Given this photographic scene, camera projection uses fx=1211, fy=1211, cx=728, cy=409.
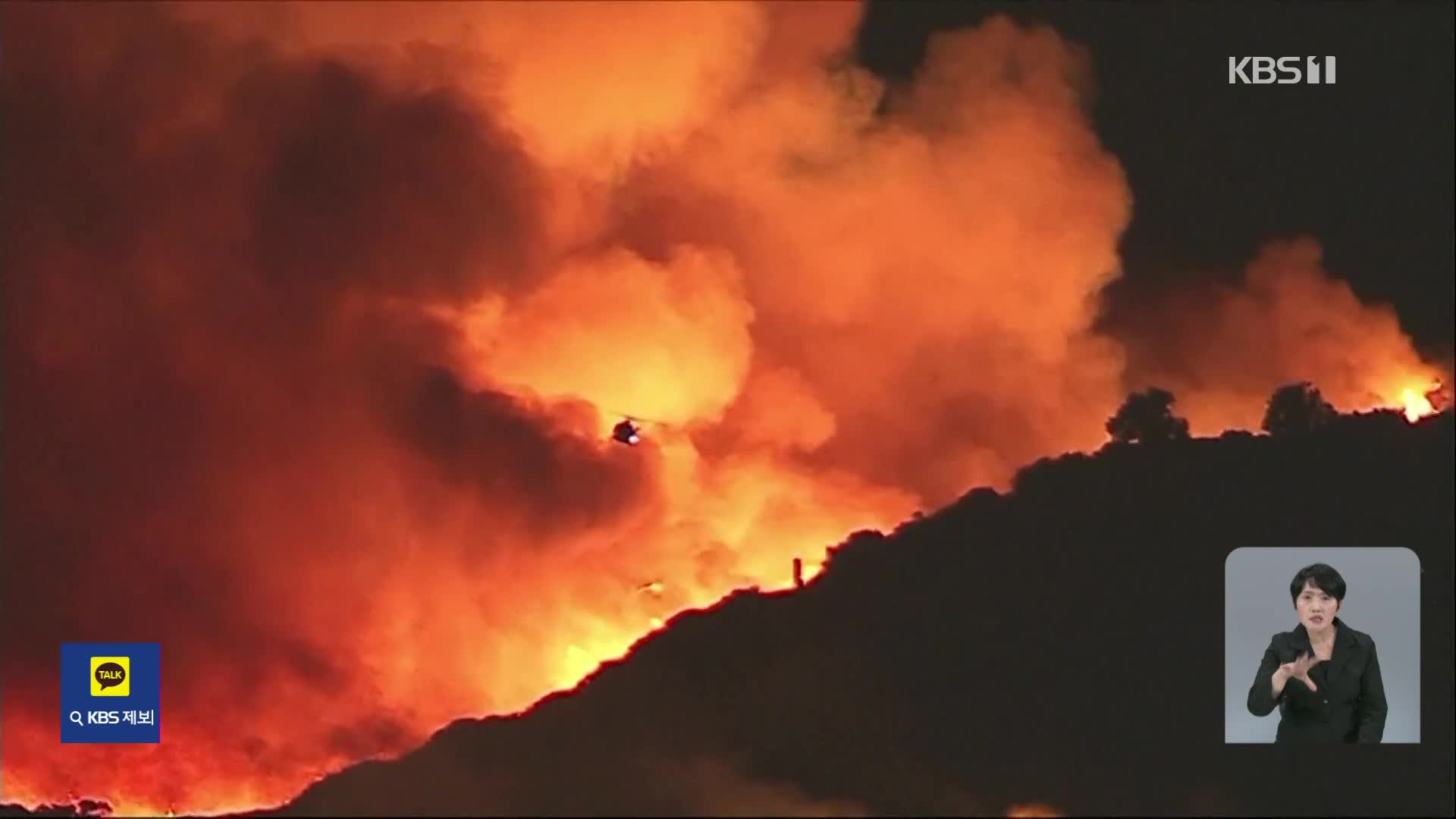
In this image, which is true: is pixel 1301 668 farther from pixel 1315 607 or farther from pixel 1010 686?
pixel 1010 686

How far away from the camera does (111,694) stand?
3963mm

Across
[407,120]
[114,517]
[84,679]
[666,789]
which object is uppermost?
[407,120]

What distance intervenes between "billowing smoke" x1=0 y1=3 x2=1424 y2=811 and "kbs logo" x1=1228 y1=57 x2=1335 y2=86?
1.70 feet

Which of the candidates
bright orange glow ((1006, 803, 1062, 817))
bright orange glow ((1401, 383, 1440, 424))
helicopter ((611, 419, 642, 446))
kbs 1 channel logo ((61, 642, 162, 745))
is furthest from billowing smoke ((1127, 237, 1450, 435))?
kbs 1 channel logo ((61, 642, 162, 745))

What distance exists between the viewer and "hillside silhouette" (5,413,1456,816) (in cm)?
389

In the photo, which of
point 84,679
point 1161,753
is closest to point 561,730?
point 84,679

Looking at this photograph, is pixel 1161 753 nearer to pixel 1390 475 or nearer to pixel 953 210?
pixel 1390 475

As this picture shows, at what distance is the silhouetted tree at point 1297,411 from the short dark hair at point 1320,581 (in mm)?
449

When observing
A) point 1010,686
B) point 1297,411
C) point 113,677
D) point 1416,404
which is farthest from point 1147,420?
point 113,677

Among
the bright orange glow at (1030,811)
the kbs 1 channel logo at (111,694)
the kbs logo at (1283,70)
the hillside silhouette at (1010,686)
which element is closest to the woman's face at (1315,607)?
the hillside silhouette at (1010,686)

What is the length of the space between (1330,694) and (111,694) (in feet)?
12.9

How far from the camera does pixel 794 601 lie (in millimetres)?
3996

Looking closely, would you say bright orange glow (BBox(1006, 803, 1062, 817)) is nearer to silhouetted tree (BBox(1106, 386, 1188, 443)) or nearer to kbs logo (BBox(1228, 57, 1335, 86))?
silhouetted tree (BBox(1106, 386, 1188, 443))

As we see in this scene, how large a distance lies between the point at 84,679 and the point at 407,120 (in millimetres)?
2118
